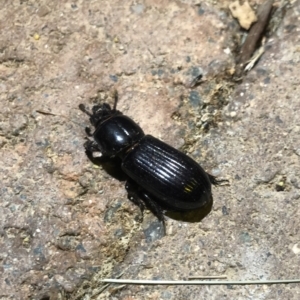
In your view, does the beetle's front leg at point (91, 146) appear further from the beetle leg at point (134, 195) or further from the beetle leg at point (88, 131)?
the beetle leg at point (134, 195)

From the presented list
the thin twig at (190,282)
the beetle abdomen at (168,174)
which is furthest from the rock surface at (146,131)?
the beetle abdomen at (168,174)

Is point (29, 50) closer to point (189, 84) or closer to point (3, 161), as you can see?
point (3, 161)

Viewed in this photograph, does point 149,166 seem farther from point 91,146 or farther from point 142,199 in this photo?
point 91,146

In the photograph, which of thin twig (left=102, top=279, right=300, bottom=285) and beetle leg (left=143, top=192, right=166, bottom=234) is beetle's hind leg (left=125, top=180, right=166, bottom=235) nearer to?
beetle leg (left=143, top=192, right=166, bottom=234)

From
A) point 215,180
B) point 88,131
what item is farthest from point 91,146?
point 215,180

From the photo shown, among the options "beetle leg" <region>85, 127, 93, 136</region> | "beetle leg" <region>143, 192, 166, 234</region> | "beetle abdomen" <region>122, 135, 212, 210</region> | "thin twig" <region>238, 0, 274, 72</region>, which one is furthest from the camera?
"thin twig" <region>238, 0, 274, 72</region>

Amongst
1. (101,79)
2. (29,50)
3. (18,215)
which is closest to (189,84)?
(101,79)

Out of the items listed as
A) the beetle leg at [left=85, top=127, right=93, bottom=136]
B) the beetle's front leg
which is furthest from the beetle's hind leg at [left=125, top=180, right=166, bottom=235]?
the beetle leg at [left=85, top=127, right=93, bottom=136]
